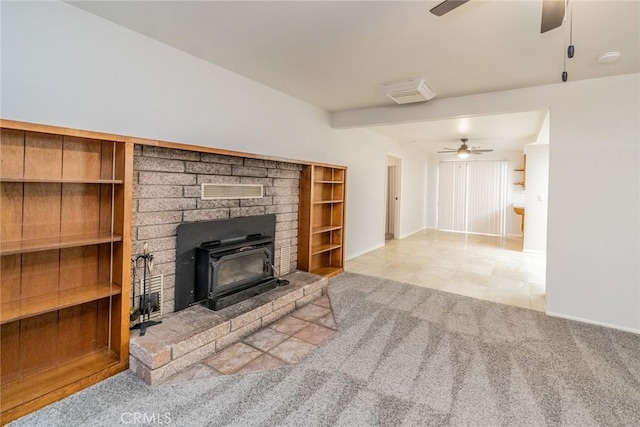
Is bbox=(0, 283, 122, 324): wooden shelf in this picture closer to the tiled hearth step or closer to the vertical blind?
the tiled hearth step

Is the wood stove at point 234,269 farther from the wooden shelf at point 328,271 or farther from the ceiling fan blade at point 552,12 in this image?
the ceiling fan blade at point 552,12

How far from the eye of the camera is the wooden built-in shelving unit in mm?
1763

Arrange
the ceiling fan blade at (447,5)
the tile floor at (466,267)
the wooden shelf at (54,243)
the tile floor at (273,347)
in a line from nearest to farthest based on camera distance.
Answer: the ceiling fan blade at (447,5), the wooden shelf at (54,243), the tile floor at (273,347), the tile floor at (466,267)

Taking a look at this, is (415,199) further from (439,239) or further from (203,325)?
(203,325)

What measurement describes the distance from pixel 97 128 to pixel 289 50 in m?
1.67

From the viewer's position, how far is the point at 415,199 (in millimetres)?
8703

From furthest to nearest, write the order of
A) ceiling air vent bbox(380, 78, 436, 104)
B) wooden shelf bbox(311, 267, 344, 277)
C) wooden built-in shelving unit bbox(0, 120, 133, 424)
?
wooden shelf bbox(311, 267, 344, 277) < ceiling air vent bbox(380, 78, 436, 104) < wooden built-in shelving unit bbox(0, 120, 133, 424)

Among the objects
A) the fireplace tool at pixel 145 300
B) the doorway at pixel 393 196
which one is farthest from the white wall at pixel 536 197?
the fireplace tool at pixel 145 300

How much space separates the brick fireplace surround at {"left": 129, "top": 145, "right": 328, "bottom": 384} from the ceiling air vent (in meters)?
1.73

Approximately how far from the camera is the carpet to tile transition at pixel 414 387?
1.69 metres

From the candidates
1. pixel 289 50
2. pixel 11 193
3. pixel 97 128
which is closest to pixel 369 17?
pixel 289 50

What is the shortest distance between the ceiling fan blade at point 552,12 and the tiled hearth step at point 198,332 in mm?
2856

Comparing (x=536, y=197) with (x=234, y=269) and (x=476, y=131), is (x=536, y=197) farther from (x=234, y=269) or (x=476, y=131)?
(x=234, y=269)

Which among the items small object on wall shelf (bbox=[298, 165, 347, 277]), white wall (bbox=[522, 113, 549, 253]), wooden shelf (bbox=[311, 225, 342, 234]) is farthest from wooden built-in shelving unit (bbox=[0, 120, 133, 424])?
white wall (bbox=[522, 113, 549, 253])
